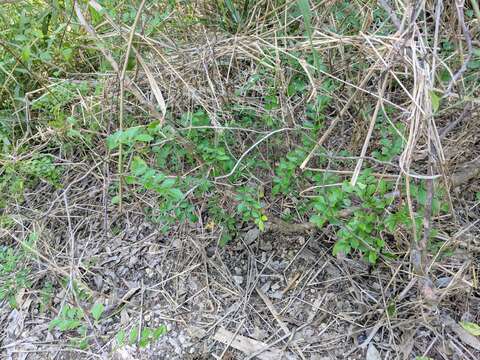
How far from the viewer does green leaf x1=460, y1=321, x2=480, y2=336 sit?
1.33 meters

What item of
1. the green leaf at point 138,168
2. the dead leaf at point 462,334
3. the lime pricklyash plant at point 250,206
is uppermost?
the green leaf at point 138,168

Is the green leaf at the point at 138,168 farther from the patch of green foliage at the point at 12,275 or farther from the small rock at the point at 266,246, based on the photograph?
the patch of green foliage at the point at 12,275

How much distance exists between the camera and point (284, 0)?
169 centimetres

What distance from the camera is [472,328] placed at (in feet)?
4.37

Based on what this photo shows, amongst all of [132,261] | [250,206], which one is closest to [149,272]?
[132,261]

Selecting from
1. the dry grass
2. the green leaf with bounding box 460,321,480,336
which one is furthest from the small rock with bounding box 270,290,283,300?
the green leaf with bounding box 460,321,480,336

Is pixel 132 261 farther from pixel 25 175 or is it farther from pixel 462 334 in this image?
pixel 462 334

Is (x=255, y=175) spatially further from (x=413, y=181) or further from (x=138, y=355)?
(x=138, y=355)

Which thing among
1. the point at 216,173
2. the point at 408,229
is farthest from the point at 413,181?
the point at 216,173

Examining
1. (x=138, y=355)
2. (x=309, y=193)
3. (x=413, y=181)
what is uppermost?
(x=413, y=181)

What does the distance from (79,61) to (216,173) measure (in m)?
1.07

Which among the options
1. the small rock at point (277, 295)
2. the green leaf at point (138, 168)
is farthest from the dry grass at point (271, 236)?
the green leaf at point (138, 168)

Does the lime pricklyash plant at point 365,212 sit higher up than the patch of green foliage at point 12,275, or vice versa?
the lime pricklyash plant at point 365,212

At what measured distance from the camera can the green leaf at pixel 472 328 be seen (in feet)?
4.35
